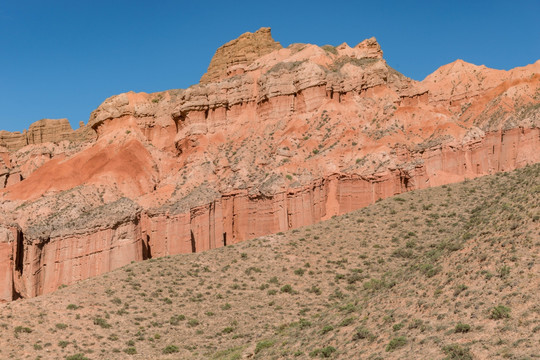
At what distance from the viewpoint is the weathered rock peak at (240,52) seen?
269 feet

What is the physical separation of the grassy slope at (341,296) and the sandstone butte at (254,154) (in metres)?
4.70

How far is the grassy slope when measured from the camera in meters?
19.9

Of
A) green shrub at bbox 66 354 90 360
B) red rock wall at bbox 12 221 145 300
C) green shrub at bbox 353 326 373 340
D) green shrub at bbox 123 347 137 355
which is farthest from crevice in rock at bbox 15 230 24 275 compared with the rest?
green shrub at bbox 353 326 373 340

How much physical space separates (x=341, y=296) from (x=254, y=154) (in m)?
30.8

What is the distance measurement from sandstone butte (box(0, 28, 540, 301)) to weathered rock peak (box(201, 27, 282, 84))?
25 centimetres

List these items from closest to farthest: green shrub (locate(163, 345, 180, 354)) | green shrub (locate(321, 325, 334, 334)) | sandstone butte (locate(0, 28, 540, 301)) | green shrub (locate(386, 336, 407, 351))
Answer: green shrub (locate(386, 336, 407, 351)) → green shrub (locate(321, 325, 334, 334)) → green shrub (locate(163, 345, 180, 354)) → sandstone butte (locate(0, 28, 540, 301))

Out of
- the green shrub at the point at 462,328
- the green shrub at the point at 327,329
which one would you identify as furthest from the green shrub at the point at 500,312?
the green shrub at the point at 327,329

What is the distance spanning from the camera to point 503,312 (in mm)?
18609

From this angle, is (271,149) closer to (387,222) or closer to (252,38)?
(387,222)

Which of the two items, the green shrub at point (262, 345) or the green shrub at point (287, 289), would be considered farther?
the green shrub at point (287, 289)

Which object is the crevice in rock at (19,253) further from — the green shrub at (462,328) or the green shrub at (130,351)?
the green shrub at (462,328)

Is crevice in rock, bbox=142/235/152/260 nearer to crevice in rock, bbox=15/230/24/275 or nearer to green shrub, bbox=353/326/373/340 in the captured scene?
crevice in rock, bbox=15/230/24/275

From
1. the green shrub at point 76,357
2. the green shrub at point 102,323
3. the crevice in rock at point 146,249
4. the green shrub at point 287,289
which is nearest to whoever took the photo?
the green shrub at point 76,357

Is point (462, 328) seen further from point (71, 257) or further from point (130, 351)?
point (71, 257)
